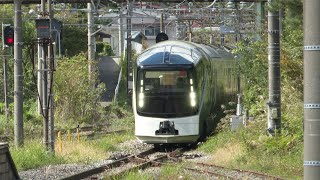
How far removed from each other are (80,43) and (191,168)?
4070 cm

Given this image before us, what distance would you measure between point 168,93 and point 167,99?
0.18 meters

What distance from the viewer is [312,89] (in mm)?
5766

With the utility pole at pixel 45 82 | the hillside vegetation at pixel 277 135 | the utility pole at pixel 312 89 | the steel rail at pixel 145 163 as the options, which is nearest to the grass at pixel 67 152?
the utility pole at pixel 45 82

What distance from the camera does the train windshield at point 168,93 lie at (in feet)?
67.4

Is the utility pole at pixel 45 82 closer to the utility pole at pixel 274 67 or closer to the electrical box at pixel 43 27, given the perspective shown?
the electrical box at pixel 43 27

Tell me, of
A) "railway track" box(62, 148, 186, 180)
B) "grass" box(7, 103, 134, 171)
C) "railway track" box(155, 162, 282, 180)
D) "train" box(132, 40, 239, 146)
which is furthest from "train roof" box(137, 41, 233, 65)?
"railway track" box(155, 162, 282, 180)

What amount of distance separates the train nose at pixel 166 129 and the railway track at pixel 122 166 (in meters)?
0.57

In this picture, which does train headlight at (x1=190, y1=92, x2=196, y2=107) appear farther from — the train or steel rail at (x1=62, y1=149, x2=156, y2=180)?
steel rail at (x1=62, y1=149, x2=156, y2=180)

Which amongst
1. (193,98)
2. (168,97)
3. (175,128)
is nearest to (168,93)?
(168,97)

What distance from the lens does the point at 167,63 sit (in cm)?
2048

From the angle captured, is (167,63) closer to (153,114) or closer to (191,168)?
(153,114)

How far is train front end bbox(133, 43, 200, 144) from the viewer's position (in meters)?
20.5

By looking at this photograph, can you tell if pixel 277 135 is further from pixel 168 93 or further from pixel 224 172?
pixel 168 93

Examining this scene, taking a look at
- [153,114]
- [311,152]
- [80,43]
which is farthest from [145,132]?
[80,43]
